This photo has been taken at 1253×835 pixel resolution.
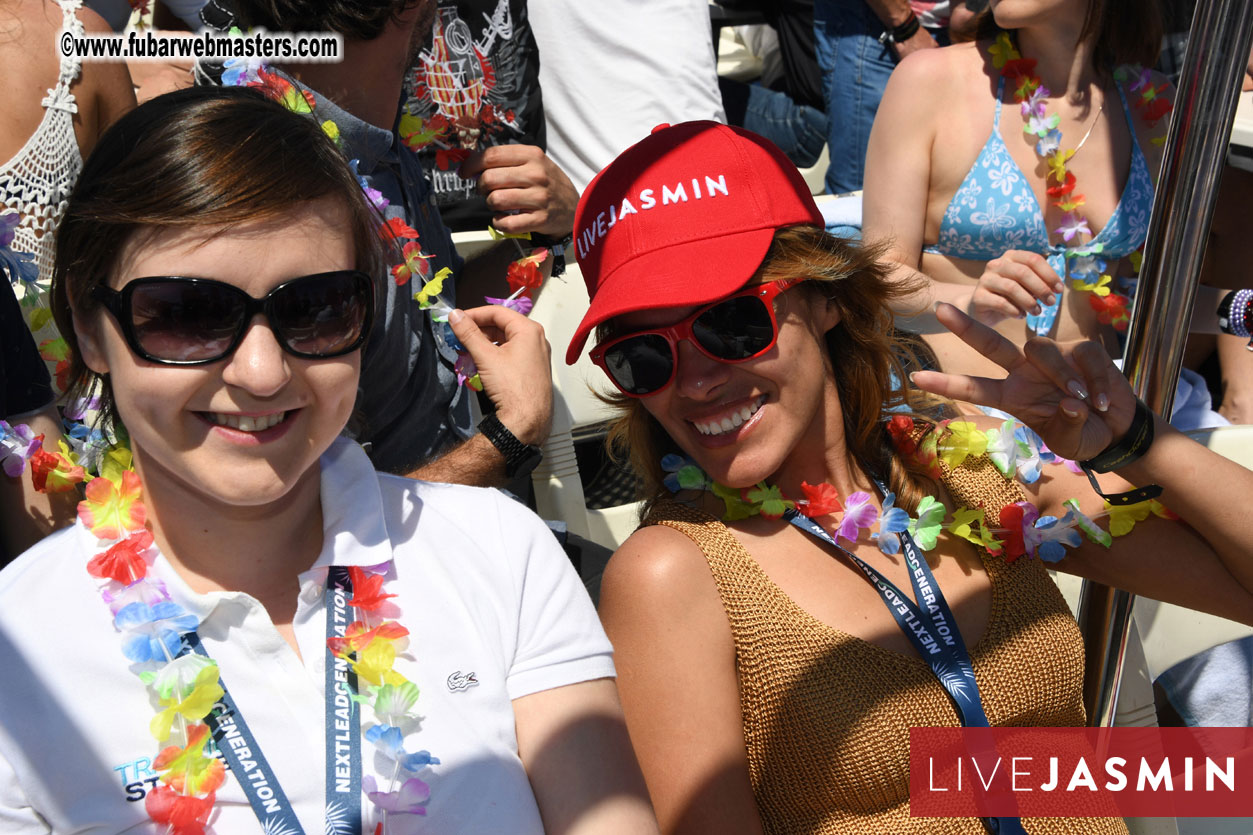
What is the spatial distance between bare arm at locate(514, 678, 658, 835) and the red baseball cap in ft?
2.19

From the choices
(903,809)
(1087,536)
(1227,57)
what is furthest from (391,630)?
(1227,57)

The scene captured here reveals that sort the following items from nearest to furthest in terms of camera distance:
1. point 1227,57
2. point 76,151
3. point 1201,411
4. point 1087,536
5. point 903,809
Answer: point 1227,57 < point 903,809 < point 1087,536 < point 76,151 < point 1201,411

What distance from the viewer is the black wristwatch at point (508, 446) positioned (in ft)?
7.57

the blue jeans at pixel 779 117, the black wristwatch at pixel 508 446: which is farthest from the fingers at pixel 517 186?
the blue jeans at pixel 779 117

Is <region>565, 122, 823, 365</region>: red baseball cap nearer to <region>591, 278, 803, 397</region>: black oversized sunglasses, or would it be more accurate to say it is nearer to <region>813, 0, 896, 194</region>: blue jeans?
<region>591, 278, 803, 397</region>: black oversized sunglasses

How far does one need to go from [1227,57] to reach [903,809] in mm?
1278

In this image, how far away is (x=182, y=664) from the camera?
133cm

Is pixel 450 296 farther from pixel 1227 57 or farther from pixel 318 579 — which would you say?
pixel 1227 57

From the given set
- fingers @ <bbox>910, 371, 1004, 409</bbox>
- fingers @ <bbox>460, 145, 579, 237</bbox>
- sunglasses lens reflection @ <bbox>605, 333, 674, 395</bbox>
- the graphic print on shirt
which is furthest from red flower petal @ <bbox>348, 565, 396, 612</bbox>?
the graphic print on shirt

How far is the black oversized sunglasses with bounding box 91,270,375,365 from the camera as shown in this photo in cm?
134

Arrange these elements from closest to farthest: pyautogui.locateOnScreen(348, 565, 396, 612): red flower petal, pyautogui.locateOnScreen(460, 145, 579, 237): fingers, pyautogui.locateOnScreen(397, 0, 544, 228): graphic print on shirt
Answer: pyautogui.locateOnScreen(348, 565, 396, 612): red flower petal < pyautogui.locateOnScreen(460, 145, 579, 237): fingers < pyautogui.locateOnScreen(397, 0, 544, 228): graphic print on shirt

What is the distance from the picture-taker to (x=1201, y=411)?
10.8 feet

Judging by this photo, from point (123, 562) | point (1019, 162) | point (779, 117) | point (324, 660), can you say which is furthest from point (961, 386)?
point (779, 117)

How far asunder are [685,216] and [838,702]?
0.86 metres
